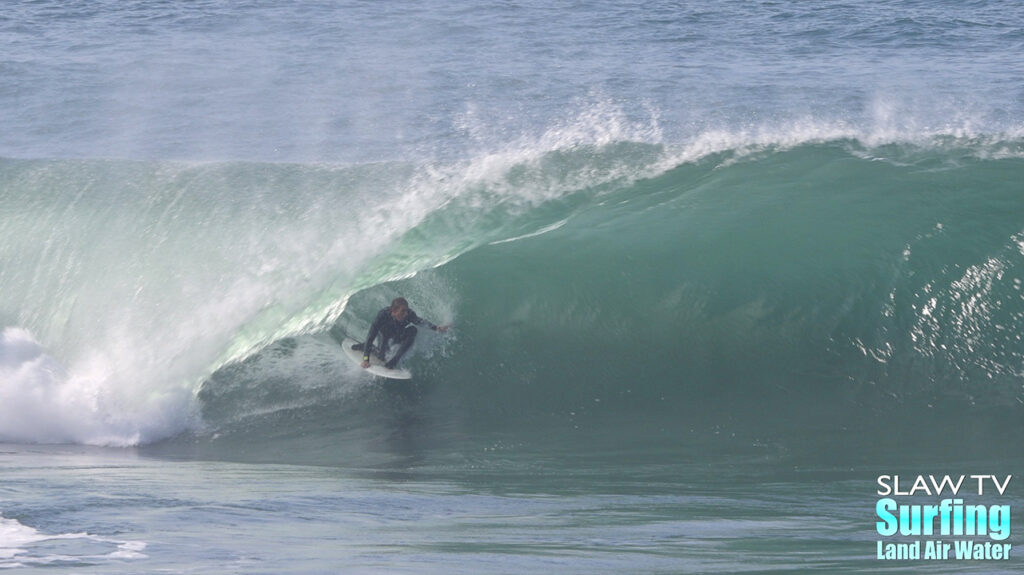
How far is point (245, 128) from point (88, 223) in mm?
5307

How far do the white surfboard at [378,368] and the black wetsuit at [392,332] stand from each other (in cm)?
5

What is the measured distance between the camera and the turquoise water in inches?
267

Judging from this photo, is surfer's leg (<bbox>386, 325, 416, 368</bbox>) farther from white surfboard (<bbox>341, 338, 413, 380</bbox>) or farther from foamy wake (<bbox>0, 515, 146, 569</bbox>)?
foamy wake (<bbox>0, 515, 146, 569</bbox>)

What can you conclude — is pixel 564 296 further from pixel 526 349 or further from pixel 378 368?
pixel 378 368

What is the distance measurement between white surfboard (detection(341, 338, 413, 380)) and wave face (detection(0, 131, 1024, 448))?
16 centimetres

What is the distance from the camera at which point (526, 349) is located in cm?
1076

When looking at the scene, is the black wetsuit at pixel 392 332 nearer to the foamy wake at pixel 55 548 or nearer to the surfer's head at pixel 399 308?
the surfer's head at pixel 399 308

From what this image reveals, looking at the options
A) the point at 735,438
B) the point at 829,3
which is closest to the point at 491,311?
the point at 735,438

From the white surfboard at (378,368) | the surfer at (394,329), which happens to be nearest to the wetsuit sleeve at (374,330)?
the surfer at (394,329)

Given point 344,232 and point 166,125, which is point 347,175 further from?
point 166,125

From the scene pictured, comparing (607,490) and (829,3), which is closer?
(607,490)

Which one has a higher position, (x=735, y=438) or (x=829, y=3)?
(x=829, y=3)

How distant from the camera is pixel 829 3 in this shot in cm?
2403

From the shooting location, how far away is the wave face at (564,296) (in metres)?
10.2
